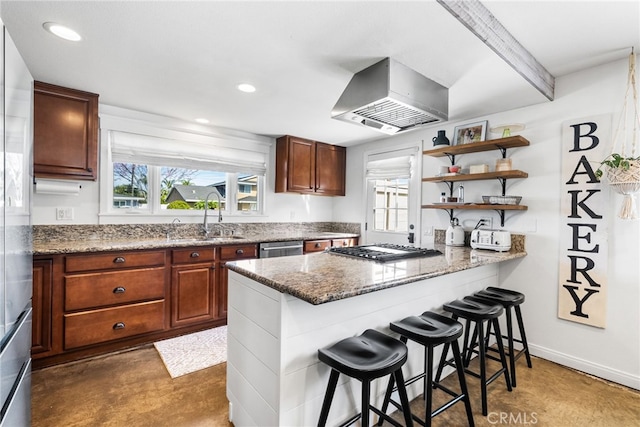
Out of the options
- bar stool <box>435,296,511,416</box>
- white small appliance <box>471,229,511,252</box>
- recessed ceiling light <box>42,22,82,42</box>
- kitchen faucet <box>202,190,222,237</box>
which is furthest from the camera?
kitchen faucet <box>202,190,222,237</box>

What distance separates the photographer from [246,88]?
98.3 inches

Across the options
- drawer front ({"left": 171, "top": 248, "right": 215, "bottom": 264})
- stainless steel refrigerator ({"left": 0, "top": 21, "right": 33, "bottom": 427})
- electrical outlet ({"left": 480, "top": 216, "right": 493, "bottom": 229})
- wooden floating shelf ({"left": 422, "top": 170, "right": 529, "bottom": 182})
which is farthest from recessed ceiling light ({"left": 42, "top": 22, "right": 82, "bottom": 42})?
electrical outlet ({"left": 480, "top": 216, "right": 493, "bottom": 229})

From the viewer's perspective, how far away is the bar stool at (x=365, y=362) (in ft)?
3.91

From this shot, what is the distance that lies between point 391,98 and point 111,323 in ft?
9.17

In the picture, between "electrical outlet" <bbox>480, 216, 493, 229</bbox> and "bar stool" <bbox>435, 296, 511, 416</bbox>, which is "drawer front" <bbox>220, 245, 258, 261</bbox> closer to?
"bar stool" <bbox>435, 296, 511, 416</bbox>

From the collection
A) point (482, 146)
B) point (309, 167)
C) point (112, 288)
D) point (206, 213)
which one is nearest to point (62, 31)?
point (112, 288)

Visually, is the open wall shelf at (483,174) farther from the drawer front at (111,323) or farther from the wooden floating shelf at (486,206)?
the drawer front at (111,323)

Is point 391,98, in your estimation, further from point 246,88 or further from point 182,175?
point 182,175

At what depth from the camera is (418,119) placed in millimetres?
2186

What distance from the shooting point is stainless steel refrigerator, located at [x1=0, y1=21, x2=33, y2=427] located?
41.1 inches

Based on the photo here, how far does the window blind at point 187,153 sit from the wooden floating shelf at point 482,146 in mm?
2198

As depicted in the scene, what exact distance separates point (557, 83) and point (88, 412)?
4064 mm

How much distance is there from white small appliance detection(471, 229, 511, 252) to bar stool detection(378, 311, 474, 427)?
1198 millimetres

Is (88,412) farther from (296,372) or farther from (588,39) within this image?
(588,39)
